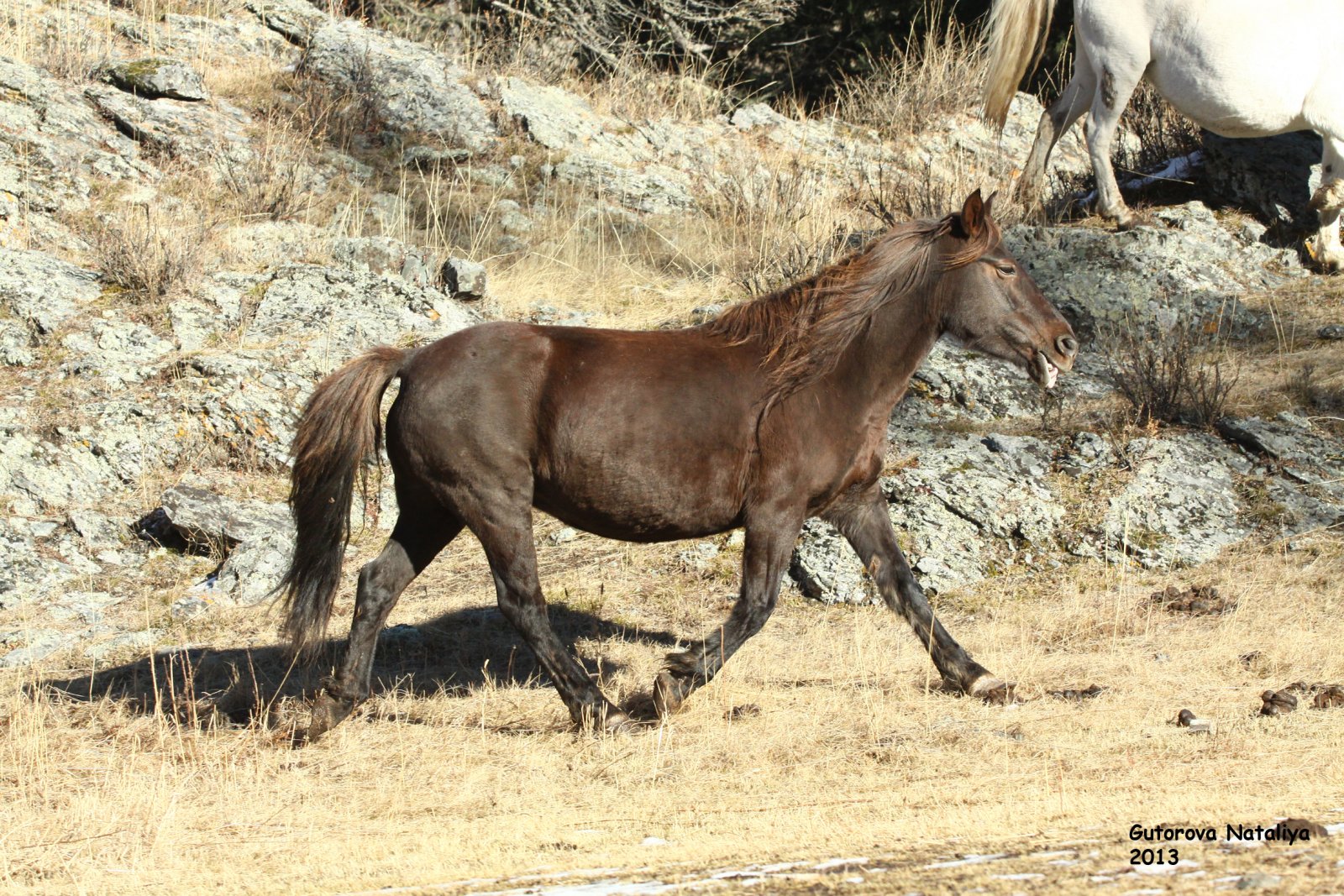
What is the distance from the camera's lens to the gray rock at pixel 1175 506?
810cm

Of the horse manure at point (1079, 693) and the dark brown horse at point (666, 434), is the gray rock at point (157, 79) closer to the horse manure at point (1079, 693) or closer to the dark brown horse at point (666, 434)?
the dark brown horse at point (666, 434)

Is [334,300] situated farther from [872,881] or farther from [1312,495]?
[872,881]

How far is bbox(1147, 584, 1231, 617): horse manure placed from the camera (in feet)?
24.0

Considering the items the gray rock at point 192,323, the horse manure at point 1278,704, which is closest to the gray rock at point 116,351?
the gray rock at point 192,323

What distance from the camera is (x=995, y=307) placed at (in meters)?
6.19

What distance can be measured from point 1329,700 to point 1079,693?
100 cm

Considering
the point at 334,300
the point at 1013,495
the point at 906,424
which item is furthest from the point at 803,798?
the point at 334,300

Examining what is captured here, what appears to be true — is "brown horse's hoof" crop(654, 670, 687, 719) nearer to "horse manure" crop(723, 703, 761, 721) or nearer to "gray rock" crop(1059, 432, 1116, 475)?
"horse manure" crop(723, 703, 761, 721)

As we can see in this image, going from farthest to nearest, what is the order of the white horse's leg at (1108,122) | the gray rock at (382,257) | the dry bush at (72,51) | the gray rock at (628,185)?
the gray rock at (628,185) → the dry bush at (72,51) → the white horse's leg at (1108,122) → the gray rock at (382,257)

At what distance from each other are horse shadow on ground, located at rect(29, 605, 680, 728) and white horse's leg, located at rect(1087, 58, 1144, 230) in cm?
642

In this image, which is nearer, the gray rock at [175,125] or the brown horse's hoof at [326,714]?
the brown horse's hoof at [326,714]

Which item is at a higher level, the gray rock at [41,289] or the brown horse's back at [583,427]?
the brown horse's back at [583,427]

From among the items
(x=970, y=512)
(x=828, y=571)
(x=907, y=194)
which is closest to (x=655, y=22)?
(x=907, y=194)

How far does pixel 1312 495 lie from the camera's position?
8445mm
